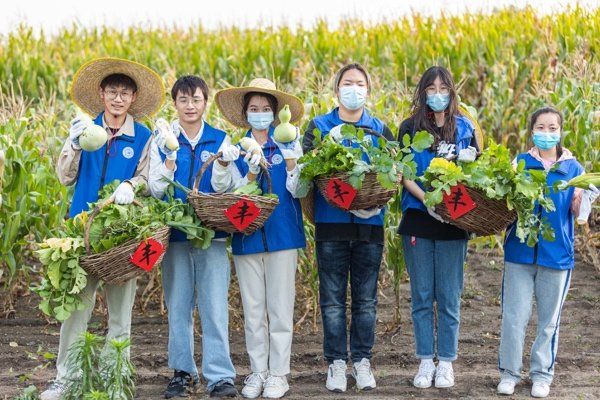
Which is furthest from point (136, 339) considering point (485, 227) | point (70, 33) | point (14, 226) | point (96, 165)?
point (70, 33)

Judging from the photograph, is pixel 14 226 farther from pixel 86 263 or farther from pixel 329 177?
pixel 329 177

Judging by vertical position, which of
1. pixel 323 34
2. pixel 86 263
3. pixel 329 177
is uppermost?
pixel 323 34

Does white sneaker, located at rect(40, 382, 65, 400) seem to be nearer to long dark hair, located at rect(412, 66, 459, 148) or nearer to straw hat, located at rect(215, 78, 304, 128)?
straw hat, located at rect(215, 78, 304, 128)

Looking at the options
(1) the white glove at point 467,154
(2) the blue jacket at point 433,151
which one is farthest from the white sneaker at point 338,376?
(1) the white glove at point 467,154

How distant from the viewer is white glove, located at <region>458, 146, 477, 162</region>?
5.37 meters

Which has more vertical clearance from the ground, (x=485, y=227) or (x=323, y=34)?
(x=323, y=34)

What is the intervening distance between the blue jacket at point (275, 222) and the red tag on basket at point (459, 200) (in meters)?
0.92

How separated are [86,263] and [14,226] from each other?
71.7 inches

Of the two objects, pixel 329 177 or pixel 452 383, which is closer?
pixel 329 177

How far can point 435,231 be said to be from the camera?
18.1ft

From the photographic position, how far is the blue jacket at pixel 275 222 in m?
5.49

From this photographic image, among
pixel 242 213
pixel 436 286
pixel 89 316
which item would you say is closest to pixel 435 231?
pixel 436 286

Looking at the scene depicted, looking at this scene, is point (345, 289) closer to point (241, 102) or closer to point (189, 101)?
point (241, 102)

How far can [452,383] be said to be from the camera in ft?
19.0
